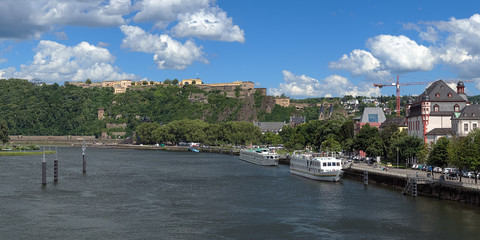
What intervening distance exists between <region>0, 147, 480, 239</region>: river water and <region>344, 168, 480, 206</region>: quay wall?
3.87 feet

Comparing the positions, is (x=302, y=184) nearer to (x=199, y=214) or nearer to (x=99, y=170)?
(x=199, y=214)

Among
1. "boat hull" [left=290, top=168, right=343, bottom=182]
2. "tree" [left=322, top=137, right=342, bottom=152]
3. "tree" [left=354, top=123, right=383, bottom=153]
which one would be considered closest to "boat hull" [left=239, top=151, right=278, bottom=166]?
Result: "tree" [left=322, top=137, right=342, bottom=152]

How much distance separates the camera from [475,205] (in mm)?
51438

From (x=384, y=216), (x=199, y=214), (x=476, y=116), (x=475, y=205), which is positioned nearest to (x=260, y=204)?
(x=199, y=214)

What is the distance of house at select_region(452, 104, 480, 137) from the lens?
7575 cm

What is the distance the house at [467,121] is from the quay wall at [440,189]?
44.9 ft

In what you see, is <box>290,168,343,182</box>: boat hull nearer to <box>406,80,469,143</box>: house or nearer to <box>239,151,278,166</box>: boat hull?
<box>406,80,469,143</box>: house

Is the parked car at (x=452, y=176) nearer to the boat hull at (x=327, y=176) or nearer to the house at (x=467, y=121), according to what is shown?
the house at (x=467, y=121)

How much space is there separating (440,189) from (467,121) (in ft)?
77.9

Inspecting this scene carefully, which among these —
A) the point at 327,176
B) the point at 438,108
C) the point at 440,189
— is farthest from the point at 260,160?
the point at 440,189

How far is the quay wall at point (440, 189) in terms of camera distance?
5234cm

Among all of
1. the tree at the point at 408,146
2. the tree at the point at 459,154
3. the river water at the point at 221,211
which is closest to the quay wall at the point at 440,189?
the river water at the point at 221,211

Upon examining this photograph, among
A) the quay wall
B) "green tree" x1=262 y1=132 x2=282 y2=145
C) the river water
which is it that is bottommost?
the river water

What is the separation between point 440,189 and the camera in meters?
56.9
